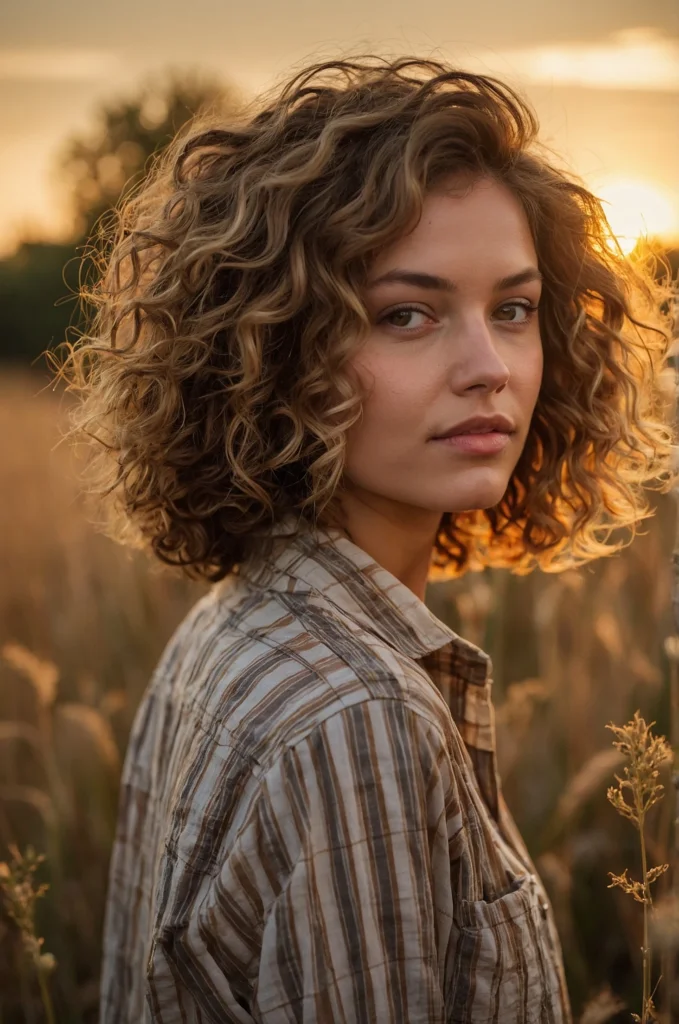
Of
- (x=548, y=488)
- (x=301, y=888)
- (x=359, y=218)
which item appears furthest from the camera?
(x=548, y=488)

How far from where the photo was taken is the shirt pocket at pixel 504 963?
1.18 meters

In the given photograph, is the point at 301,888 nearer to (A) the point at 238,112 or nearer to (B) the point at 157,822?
(B) the point at 157,822

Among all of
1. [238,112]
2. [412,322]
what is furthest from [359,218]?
[238,112]

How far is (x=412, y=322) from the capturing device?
4.45ft

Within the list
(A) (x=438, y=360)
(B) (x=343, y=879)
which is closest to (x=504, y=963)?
(B) (x=343, y=879)

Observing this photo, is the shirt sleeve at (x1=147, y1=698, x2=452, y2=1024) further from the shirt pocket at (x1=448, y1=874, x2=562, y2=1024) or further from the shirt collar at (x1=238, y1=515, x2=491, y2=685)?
the shirt collar at (x1=238, y1=515, x2=491, y2=685)

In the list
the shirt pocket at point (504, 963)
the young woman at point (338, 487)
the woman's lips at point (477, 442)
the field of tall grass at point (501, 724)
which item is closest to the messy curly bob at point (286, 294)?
the young woman at point (338, 487)

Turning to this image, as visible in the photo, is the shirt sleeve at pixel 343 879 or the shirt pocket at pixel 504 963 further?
the shirt pocket at pixel 504 963

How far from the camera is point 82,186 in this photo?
17422 mm

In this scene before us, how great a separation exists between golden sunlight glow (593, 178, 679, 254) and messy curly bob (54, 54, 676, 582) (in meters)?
0.05

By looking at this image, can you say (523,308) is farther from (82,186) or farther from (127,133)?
(127,133)

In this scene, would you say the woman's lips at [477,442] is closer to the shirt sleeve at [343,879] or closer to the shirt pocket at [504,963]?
the shirt sleeve at [343,879]

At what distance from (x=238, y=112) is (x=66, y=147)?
17349 mm

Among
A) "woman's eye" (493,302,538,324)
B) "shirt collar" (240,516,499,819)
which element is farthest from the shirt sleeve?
"woman's eye" (493,302,538,324)
